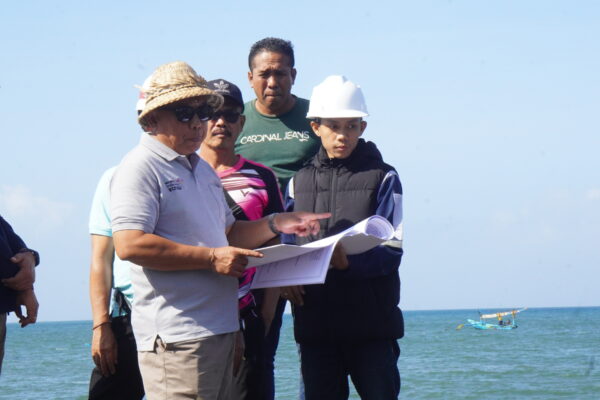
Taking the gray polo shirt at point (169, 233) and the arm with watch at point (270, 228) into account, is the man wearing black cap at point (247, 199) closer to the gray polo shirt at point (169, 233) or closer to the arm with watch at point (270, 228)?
the arm with watch at point (270, 228)

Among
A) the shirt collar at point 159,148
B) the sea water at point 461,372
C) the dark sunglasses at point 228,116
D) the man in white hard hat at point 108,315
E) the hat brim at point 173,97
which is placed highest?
the dark sunglasses at point 228,116

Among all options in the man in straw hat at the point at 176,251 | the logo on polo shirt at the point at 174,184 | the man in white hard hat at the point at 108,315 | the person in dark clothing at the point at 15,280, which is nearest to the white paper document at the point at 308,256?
the man in straw hat at the point at 176,251

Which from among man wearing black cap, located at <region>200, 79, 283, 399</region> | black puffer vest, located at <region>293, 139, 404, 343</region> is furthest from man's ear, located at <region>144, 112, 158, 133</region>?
black puffer vest, located at <region>293, 139, 404, 343</region>

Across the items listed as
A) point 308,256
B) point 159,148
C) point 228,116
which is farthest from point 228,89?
point 308,256

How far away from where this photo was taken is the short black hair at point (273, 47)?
5428 mm

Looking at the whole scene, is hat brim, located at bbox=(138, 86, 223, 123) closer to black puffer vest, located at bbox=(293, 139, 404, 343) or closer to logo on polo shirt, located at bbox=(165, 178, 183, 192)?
logo on polo shirt, located at bbox=(165, 178, 183, 192)

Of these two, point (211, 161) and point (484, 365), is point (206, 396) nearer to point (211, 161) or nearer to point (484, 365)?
point (211, 161)

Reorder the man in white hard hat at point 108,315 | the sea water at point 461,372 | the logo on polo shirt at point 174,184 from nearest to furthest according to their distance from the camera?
the logo on polo shirt at point 174,184 < the man in white hard hat at point 108,315 < the sea water at point 461,372

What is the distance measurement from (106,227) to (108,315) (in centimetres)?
42

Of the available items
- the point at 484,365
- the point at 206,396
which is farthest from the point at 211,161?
the point at 484,365

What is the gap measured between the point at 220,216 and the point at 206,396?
710 mm

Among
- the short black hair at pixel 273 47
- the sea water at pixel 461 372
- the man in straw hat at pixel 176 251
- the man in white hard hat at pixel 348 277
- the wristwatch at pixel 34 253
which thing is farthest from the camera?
the sea water at pixel 461 372

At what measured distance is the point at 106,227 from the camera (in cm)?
423

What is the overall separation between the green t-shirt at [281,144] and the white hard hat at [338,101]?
60cm
